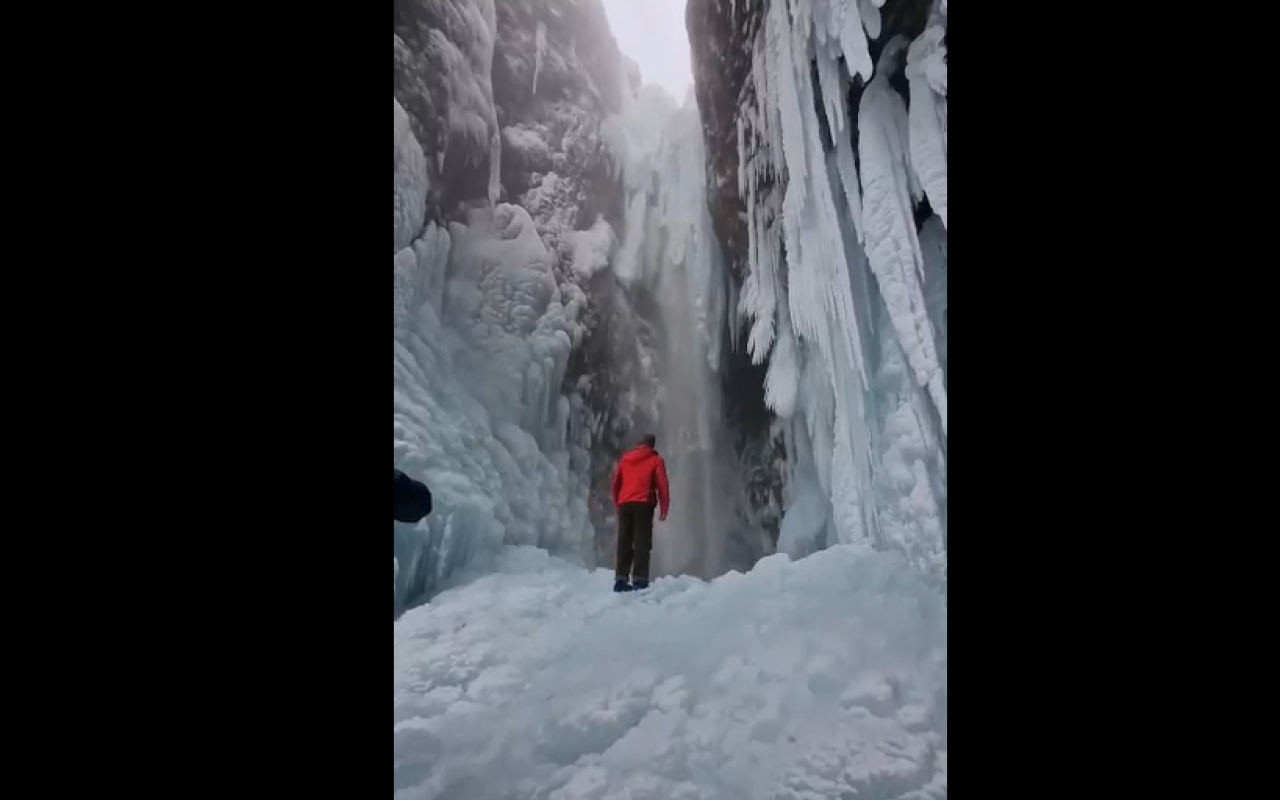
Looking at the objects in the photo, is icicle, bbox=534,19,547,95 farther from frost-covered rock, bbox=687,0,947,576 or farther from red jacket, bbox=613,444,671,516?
red jacket, bbox=613,444,671,516

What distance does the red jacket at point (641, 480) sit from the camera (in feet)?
7.07

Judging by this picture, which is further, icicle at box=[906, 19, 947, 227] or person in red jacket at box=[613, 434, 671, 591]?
person in red jacket at box=[613, 434, 671, 591]

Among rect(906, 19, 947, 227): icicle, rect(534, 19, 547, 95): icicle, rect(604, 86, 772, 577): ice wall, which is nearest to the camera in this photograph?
rect(906, 19, 947, 227): icicle

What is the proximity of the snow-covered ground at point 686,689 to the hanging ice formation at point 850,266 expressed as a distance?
0.20m

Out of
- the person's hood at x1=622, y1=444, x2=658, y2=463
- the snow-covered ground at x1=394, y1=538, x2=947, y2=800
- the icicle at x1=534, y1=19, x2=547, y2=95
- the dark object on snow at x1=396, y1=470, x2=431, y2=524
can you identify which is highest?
the icicle at x1=534, y1=19, x2=547, y2=95

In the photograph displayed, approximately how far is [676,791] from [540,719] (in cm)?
39

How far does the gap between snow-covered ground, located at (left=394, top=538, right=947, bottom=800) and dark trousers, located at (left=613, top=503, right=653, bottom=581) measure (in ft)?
0.38

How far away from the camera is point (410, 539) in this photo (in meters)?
1.99

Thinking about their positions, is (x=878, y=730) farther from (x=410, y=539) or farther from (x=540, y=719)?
(x=410, y=539)

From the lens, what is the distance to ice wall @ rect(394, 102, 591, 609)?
6.63 ft

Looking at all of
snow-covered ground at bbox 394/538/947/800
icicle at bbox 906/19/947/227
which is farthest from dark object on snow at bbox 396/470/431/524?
icicle at bbox 906/19/947/227

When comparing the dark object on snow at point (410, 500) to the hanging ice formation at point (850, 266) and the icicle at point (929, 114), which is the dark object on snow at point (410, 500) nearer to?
the hanging ice formation at point (850, 266)

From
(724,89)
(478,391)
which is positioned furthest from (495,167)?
(724,89)
